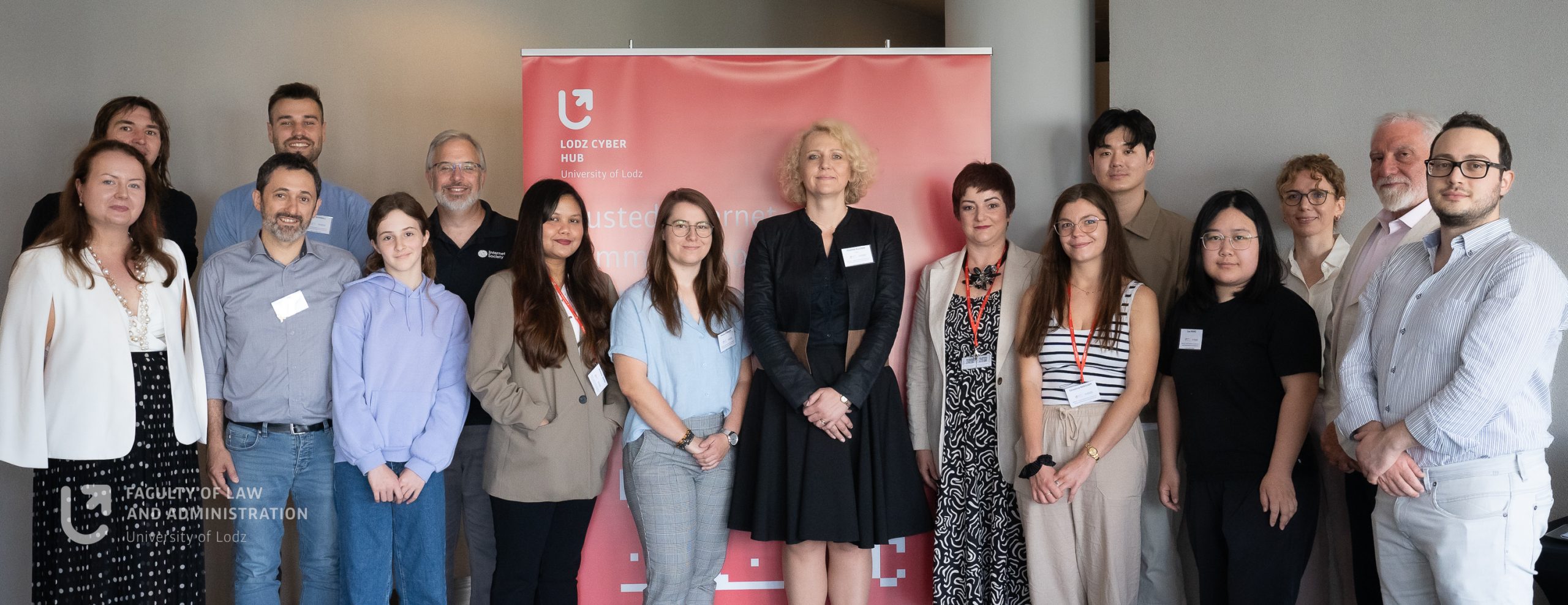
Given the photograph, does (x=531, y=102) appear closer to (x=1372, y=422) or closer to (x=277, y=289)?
(x=277, y=289)

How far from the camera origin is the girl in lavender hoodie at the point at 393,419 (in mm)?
2809

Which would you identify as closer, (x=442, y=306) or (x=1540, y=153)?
(x=442, y=306)

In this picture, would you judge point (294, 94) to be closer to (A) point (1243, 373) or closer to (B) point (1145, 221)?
(B) point (1145, 221)

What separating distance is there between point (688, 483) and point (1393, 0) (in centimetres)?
315

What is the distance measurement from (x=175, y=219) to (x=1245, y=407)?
3739 millimetres

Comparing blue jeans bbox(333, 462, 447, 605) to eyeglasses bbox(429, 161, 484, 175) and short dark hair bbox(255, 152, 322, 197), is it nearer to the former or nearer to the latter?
short dark hair bbox(255, 152, 322, 197)

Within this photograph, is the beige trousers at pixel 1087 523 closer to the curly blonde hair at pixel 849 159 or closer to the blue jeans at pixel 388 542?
the curly blonde hair at pixel 849 159

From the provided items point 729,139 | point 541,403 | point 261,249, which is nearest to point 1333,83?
point 729,139

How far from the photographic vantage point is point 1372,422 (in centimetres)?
255

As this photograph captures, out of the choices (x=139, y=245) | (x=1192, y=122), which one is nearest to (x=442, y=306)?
(x=139, y=245)

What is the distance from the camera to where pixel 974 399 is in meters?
3.18

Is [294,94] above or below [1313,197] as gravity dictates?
above

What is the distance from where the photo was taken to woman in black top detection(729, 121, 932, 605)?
3094 mm

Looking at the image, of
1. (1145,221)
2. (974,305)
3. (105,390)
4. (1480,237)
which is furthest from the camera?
(1145,221)
